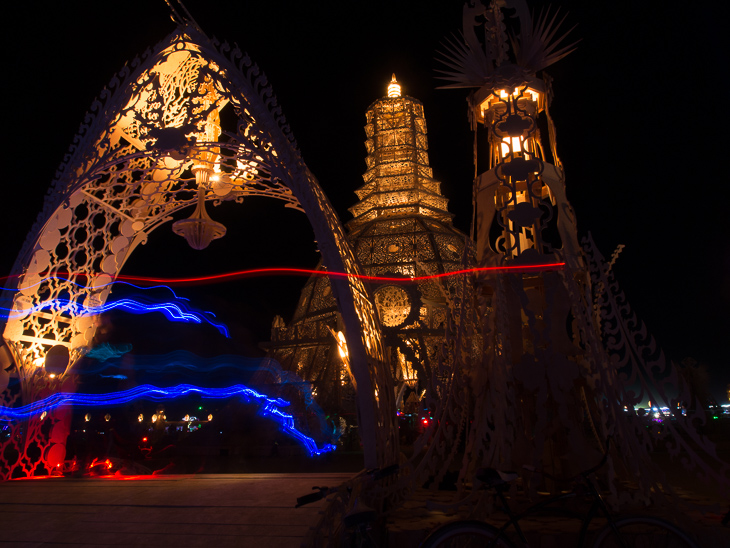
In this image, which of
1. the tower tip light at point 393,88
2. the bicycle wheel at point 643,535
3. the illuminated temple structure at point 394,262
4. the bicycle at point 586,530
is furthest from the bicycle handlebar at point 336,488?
the tower tip light at point 393,88

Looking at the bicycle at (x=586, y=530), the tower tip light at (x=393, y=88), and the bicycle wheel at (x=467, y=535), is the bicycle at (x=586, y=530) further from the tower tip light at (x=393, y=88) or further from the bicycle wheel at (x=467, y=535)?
the tower tip light at (x=393, y=88)

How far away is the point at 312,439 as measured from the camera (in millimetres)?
12445

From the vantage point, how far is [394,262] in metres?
20.8

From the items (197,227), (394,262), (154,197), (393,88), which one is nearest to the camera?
(197,227)

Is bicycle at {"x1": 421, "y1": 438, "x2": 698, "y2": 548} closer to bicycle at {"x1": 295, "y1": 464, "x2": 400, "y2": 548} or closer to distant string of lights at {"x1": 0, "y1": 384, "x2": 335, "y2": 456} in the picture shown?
bicycle at {"x1": 295, "y1": 464, "x2": 400, "y2": 548}

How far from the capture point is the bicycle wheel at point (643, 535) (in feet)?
8.68

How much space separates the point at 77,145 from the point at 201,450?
992 cm

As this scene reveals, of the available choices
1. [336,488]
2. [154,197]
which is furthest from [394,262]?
[336,488]

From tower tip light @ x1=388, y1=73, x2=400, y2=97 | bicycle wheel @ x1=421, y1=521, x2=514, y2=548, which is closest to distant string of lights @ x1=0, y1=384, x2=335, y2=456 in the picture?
bicycle wheel @ x1=421, y1=521, x2=514, y2=548

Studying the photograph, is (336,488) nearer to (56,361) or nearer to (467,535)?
(467,535)

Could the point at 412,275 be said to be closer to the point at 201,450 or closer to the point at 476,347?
the point at 201,450

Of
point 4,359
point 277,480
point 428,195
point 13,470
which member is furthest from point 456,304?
point 428,195

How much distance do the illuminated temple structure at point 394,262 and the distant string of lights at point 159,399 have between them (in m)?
2.59

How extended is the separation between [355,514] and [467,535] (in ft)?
2.19
